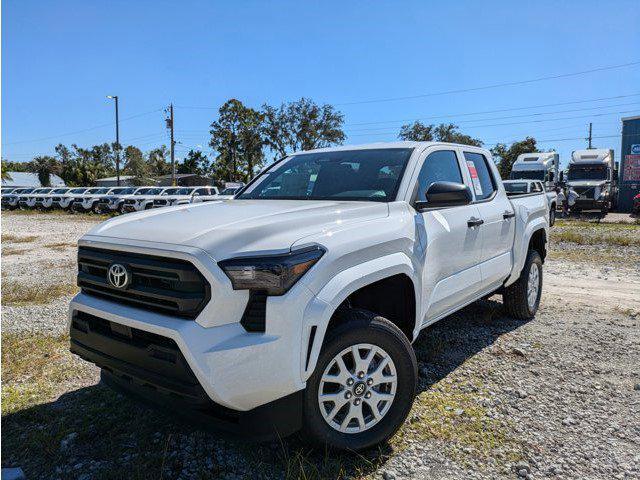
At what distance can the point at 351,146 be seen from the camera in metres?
4.13

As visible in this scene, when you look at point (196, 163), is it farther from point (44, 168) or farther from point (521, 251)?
point (521, 251)

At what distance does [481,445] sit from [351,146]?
254cm

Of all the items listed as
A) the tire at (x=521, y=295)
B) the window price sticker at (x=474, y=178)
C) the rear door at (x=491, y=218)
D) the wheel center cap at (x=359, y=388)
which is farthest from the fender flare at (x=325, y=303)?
the tire at (x=521, y=295)

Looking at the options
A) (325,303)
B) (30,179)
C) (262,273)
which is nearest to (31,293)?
(262,273)

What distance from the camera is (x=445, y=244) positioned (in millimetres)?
3361

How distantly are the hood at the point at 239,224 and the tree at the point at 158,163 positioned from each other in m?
78.3

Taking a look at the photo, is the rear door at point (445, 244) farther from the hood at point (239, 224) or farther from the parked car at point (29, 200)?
the parked car at point (29, 200)

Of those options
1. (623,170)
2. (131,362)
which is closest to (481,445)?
(131,362)

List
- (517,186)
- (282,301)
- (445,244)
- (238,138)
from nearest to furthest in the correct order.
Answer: (282,301), (445,244), (517,186), (238,138)

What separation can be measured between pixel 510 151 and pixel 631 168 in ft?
100

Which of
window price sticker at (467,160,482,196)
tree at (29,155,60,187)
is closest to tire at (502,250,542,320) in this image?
window price sticker at (467,160,482,196)

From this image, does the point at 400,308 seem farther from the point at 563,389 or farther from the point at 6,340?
→ the point at 6,340

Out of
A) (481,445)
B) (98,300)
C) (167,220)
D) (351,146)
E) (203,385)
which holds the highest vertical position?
(351,146)

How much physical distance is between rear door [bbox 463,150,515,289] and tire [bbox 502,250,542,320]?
0.59 meters
